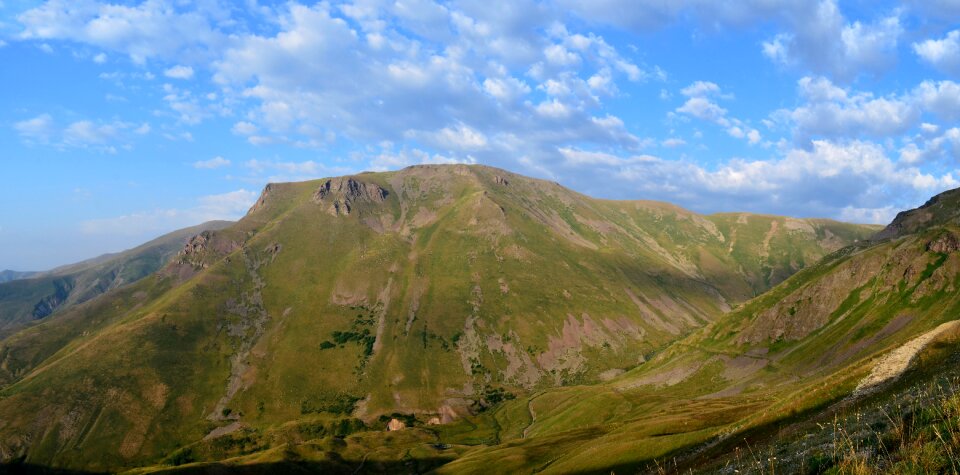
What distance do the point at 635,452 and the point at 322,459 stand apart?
143 m

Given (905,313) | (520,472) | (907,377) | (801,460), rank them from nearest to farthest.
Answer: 1. (801,460)
2. (907,377)
3. (520,472)
4. (905,313)

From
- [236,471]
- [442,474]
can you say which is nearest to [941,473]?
[442,474]

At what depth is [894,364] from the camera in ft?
232

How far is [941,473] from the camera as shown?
54.5ft

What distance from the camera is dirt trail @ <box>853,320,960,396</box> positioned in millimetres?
66062

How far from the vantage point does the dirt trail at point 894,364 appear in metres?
66.1

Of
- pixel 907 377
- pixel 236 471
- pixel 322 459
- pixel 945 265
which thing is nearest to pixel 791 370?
pixel 945 265

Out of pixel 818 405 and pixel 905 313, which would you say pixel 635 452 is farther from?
pixel 905 313

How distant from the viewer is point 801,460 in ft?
93.1

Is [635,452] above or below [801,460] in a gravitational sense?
below

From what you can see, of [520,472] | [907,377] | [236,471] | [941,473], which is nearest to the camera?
[941,473]

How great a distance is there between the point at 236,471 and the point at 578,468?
130830 millimetres

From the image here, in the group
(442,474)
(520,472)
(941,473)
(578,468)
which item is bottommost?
(442,474)

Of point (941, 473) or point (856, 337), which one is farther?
point (856, 337)
